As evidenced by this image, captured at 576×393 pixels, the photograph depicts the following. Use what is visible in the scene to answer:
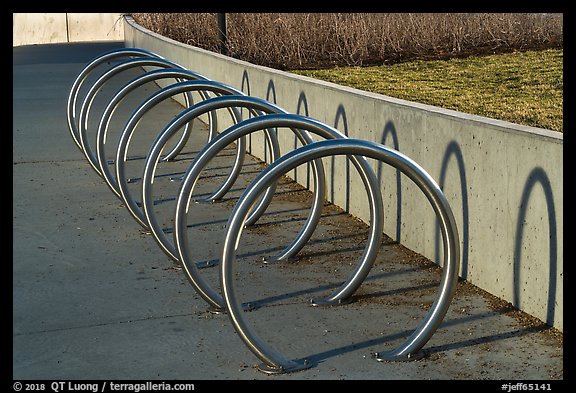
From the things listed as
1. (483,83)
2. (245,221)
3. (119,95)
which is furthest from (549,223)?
(483,83)

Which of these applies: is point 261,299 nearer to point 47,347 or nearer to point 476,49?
point 47,347

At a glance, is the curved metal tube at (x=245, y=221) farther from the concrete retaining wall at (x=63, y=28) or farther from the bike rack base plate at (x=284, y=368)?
the concrete retaining wall at (x=63, y=28)

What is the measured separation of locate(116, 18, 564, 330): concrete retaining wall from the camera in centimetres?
563

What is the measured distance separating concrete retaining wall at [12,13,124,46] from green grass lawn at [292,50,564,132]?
54.3 feet

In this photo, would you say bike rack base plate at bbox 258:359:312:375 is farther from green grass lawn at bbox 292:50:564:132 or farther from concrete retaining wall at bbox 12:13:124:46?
concrete retaining wall at bbox 12:13:124:46

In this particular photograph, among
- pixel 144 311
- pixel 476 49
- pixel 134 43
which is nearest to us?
pixel 144 311

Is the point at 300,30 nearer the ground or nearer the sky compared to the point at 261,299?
nearer the sky

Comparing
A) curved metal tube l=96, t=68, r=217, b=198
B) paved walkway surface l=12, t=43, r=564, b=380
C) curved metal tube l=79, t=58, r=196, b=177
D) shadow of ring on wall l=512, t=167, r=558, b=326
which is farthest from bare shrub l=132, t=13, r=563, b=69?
shadow of ring on wall l=512, t=167, r=558, b=326

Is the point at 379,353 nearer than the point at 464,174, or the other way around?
the point at 379,353

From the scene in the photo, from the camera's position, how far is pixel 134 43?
23688mm

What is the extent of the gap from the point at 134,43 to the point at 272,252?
1705 cm

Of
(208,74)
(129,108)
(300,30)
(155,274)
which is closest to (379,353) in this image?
(155,274)

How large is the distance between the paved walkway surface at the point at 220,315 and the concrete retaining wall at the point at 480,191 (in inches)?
6.5

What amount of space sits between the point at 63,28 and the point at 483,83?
20973 millimetres
